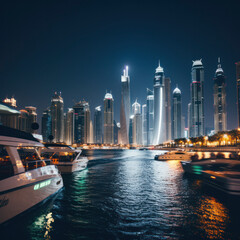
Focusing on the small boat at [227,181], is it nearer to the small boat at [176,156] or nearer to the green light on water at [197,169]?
the green light on water at [197,169]

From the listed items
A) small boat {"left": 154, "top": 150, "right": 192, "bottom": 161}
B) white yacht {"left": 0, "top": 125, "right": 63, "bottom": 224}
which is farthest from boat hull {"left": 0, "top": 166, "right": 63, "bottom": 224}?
small boat {"left": 154, "top": 150, "right": 192, "bottom": 161}

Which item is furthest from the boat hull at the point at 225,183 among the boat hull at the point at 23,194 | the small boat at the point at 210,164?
the boat hull at the point at 23,194

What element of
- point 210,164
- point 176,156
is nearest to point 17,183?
point 210,164

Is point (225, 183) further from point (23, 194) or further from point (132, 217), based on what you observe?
point (23, 194)

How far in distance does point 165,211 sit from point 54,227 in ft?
17.2

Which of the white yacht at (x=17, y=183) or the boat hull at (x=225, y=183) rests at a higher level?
the white yacht at (x=17, y=183)

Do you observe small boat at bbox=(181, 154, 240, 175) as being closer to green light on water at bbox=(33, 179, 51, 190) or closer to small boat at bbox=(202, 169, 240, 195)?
small boat at bbox=(202, 169, 240, 195)

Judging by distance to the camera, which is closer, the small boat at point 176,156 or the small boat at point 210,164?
the small boat at point 210,164

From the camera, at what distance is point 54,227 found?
26.4ft

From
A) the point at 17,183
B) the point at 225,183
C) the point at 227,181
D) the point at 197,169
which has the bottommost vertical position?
the point at 197,169

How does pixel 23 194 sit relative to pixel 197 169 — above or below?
above

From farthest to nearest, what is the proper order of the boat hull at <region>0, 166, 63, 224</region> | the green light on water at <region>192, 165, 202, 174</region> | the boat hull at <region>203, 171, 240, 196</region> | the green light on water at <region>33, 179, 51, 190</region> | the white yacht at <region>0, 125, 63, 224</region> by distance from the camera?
the green light on water at <region>192, 165, 202, 174</region>, the boat hull at <region>203, 171, 240, 196</region>, the green light on water at <region>33, 179, 51, 190</region>, the white yacht at <region>0, 125, 63, 224</region>, the boat hull at <region>0, 166, 63, 224</region>

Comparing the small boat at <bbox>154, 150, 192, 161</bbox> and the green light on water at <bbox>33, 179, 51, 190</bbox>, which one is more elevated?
the green light on water at <bbox>33, 179, 51, 190</bbox>

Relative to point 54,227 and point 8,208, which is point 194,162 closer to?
point 54,227
